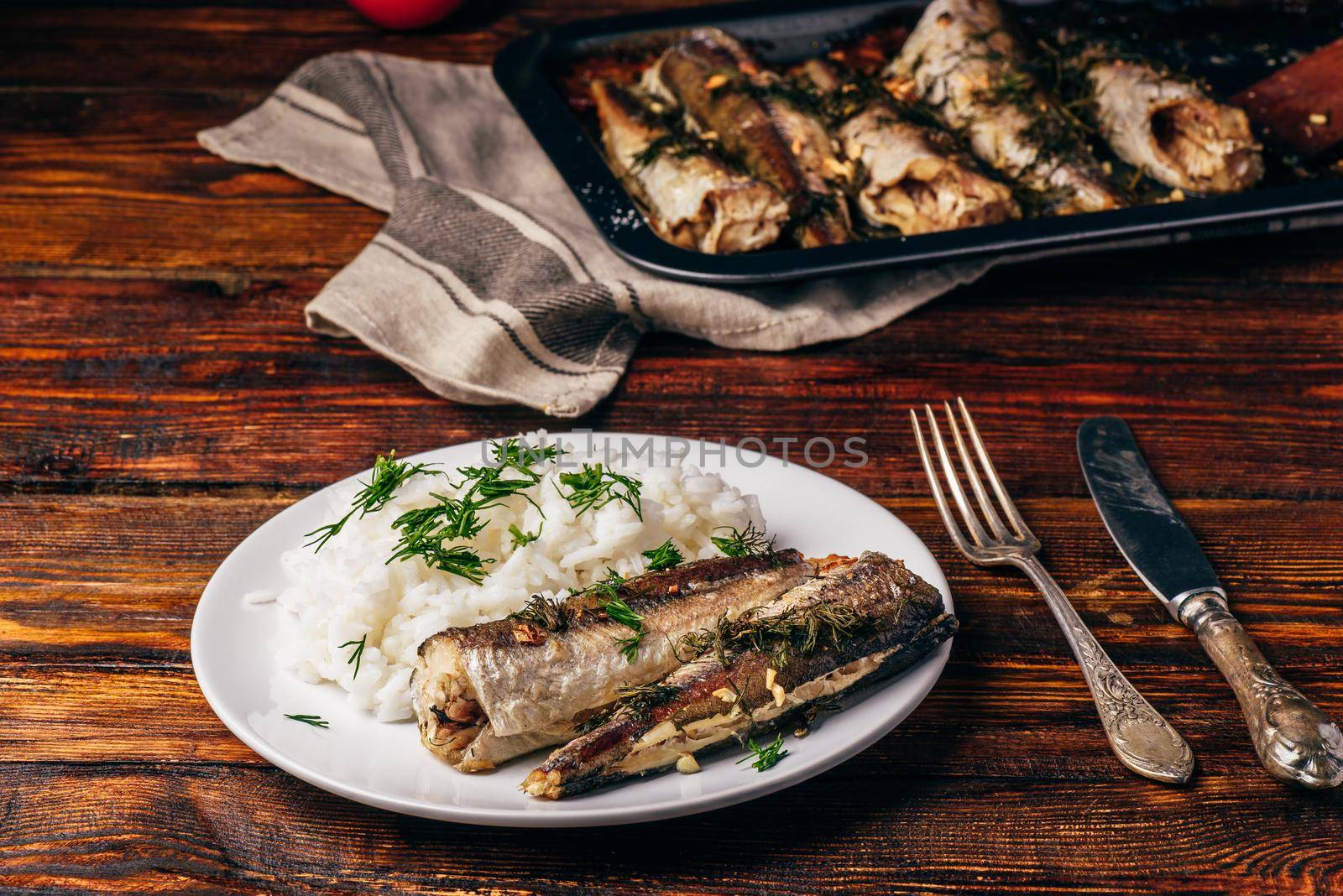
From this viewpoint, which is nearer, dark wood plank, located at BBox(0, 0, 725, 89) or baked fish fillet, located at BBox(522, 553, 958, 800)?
baked fish fillet, located at BBox(522, 553, 958, 800)

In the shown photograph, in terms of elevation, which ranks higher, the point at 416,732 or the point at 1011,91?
the point at 1011,91

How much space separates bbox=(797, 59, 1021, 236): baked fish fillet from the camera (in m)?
2.88

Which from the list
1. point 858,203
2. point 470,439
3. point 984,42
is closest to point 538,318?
point 470,439

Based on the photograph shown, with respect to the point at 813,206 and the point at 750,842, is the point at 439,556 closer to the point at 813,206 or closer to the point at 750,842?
the point at 750,842

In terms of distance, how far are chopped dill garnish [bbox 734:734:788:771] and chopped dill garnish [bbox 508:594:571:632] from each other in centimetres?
30

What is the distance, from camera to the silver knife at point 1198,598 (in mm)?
1703

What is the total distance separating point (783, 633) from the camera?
1.61m

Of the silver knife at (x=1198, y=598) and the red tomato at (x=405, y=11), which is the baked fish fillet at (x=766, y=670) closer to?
the silver knife at (x=1198, y=598)

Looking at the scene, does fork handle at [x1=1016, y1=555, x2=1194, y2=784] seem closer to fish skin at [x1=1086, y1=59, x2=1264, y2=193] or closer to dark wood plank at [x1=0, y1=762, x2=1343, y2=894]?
dark wood plank at [x1=0, y1=762, x2=1343, y2=894]

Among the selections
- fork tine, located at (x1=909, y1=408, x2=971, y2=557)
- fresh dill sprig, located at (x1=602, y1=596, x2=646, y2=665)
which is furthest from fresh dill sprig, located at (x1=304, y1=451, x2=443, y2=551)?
fork tine, located at (x1=909, y1=408, x2=971, y2=557)

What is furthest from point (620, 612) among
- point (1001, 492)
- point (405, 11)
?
point (405, 11)

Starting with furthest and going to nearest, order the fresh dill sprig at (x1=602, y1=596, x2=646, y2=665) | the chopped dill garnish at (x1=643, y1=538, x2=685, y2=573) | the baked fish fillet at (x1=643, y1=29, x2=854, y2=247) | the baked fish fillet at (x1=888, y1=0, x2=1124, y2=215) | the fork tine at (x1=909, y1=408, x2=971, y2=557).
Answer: the baked fish fillet at (x1=888, y1=0, x2=1124, y2=215), the baked fish fillet at (x1=643, y1=29, x2=854, y2=247), the fork tine at (x1=909, y1=408, x2=971, y2=557), the chopped dill garnish at (x1=643, y1=538, x2=685, y2=573), the fresh dill sprig at (x1=602, y1=596, x2=646, y2=665)

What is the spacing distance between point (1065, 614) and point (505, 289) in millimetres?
1524

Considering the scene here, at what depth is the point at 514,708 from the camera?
1.52 meters
